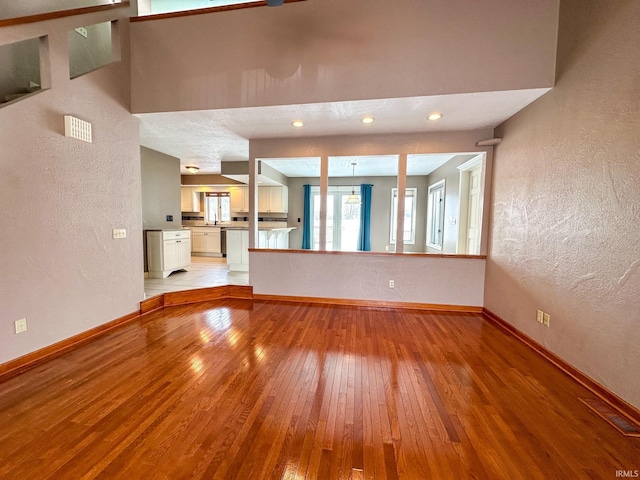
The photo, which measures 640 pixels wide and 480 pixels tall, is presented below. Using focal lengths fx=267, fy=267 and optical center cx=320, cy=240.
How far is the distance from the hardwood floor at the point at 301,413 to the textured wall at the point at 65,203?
435 millimetres

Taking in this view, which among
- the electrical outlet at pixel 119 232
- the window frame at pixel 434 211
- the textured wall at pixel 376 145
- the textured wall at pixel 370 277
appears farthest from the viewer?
the window frame at pixel 434 211

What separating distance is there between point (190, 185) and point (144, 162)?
323 cm

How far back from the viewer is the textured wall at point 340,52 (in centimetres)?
252

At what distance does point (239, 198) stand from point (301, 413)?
6.67 metres

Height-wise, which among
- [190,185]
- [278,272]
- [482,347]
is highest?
[190,185]

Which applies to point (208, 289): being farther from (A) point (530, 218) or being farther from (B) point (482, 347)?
(A) point (530, 218)

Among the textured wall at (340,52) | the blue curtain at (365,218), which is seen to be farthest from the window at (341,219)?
the textured wall at (340,52)

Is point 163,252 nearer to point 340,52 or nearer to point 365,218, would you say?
point 340,52

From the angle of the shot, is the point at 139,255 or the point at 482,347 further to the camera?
the point at 139,255

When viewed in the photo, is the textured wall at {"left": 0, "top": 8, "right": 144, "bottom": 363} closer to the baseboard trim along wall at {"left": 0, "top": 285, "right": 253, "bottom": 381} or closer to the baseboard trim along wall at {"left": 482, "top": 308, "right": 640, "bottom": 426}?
the baseboard trim along wall at {"left": 0, "top": 285, "right": 253, "bottom": 381}

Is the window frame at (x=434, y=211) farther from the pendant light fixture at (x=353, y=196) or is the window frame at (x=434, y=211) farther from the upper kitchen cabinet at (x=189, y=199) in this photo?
the upper kitchen cabinet at (x=189, y=199)

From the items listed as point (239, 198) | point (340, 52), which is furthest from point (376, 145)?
point (239, 198)

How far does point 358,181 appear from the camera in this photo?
735 cm

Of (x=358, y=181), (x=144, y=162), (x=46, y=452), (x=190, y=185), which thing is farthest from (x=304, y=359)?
(x=190, y=185)
